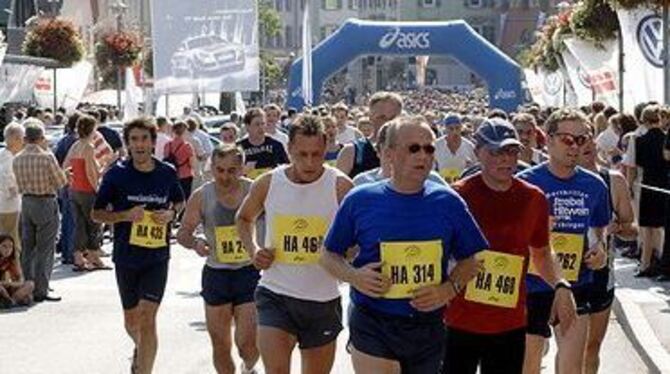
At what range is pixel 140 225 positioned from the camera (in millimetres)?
11023

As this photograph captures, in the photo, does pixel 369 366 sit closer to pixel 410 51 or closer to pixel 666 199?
pixel 666 199

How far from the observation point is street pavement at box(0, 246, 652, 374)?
12.5 metres

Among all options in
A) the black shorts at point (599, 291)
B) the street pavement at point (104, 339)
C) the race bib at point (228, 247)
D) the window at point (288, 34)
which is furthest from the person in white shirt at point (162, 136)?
the window at point (288, 34)

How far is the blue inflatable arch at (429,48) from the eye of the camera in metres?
45.2

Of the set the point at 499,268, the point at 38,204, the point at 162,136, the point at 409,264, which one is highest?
the point at 409,264

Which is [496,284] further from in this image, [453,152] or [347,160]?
[453,152]

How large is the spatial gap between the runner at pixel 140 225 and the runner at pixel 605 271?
9.07ft

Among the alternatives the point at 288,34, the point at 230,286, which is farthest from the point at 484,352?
the point at 288,34

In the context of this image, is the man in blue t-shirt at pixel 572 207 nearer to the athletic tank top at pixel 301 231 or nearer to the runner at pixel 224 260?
the athletic tank top at pixel 301 231

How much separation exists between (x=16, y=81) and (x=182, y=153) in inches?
365

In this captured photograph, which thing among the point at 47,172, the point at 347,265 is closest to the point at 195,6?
the point at 47,172

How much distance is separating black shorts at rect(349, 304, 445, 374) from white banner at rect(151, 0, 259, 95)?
66.8ft

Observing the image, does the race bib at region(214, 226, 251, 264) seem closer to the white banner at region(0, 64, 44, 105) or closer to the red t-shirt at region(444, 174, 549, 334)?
the red t-shirt at region(444, 174, 549, 334)

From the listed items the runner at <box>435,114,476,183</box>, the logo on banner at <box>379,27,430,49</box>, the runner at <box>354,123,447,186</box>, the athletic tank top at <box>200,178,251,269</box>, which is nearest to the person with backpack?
the runner at <box>435,114,476,183</box>
